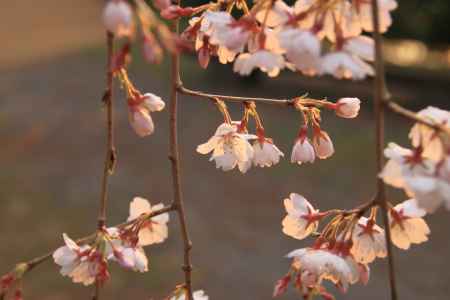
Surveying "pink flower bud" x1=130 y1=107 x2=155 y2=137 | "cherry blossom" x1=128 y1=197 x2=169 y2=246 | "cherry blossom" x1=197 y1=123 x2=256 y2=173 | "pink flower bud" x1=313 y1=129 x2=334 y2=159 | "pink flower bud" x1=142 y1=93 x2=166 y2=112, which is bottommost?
"cherry blossom" x1=128 y1=197 x2=169 y2=246

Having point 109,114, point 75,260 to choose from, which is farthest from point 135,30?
point 75,260

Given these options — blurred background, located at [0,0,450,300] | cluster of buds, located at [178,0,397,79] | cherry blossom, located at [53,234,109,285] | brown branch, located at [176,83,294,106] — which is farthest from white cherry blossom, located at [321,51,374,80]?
blurred background, located at [0,0,450,300]

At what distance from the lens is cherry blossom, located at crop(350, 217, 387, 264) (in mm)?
596

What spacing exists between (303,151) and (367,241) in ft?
0.40

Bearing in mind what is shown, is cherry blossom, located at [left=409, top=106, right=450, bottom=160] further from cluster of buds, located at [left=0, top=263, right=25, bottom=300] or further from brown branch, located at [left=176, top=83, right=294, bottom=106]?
cluster of buds, located at [left=0, top=263, right=25, bottom=300]

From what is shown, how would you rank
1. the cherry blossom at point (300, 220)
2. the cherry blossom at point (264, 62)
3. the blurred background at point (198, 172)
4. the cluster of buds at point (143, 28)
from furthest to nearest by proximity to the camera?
the blurred background at point (198, 172) < the cherry blossom at point (300, 220) < the cherry blossom at point (264, 62) < the cluster of buds at point (143, 28)

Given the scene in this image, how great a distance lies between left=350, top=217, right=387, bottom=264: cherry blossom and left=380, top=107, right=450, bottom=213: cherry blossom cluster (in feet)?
0.39

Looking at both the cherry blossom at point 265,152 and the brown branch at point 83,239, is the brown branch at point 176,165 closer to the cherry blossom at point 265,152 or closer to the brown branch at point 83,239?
the brown branch at point 83,239

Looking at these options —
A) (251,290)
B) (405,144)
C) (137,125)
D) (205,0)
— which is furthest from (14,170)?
(137,125)

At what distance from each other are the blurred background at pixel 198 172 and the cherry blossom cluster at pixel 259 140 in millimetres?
2363

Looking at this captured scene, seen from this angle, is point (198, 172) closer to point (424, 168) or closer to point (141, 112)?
point (141, 112)

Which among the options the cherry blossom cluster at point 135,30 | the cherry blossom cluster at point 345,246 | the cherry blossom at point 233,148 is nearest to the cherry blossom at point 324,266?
the cherry blossom cluster at point 345,246

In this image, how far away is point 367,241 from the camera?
1.96 feet

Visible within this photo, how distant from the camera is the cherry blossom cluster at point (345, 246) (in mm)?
563
